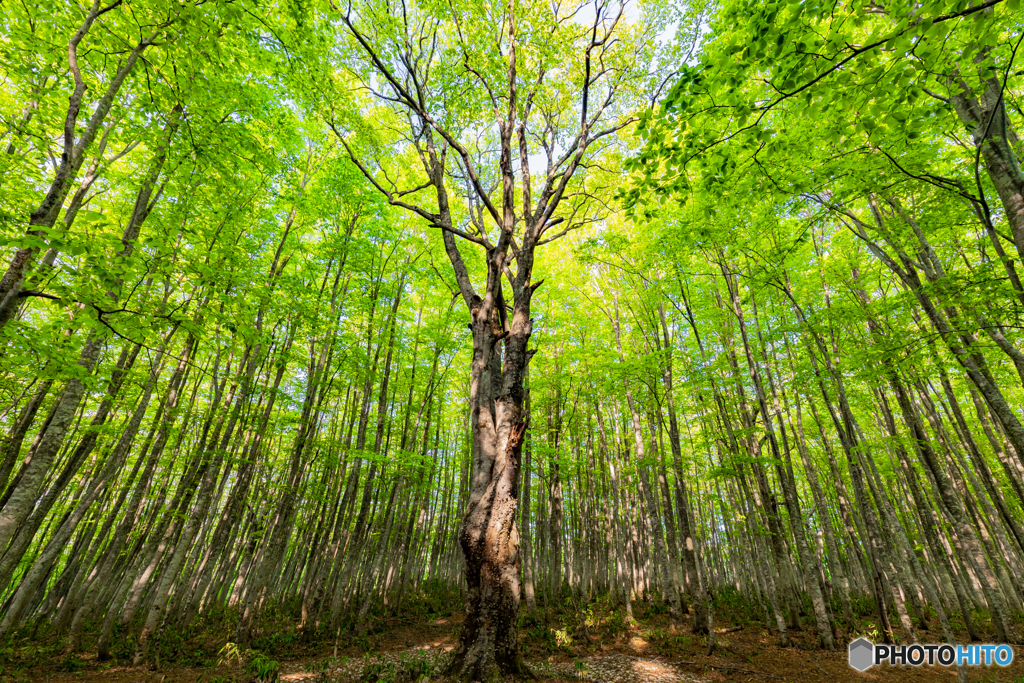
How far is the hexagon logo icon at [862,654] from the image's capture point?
853 cm

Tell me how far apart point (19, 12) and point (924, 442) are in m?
17.3

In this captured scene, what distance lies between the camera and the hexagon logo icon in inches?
336

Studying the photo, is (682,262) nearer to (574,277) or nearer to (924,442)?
(574,277)

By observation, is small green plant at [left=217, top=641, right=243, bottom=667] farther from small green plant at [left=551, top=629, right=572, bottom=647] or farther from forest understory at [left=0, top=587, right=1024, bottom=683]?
small green plant at [left=551, top=629, right=572, bottom=647]

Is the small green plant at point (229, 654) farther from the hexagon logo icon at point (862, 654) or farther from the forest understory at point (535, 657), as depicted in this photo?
the hexagon logo icon at point (862, 654)

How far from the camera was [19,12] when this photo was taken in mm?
5352

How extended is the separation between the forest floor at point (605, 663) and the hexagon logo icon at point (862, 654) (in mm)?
206

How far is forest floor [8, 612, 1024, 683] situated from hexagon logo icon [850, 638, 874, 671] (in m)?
0.21

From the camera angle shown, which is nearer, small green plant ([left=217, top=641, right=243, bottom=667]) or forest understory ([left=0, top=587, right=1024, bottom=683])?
forest understory ([left=0, top=587, right=1024, bottom=683])

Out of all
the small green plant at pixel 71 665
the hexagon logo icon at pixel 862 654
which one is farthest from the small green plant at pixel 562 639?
the small green plant at pixel 71 665

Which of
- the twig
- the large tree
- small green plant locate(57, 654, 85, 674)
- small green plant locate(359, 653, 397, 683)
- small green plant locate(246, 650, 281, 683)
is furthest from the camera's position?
small green plant locate(57, 654, 85, 674)

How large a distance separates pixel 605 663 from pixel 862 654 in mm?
6301

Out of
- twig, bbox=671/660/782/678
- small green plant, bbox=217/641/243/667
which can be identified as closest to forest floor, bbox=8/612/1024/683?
twig, bbox=671/660/782/678

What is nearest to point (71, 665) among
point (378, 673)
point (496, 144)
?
point (378, 673)
